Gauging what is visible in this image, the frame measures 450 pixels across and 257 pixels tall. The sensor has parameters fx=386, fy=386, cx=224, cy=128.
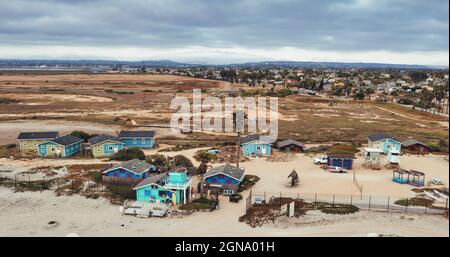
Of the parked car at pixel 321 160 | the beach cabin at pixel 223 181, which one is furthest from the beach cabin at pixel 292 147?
the beach cabin at pixel 223 181

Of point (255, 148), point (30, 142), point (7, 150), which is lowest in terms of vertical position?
point (7, 150)

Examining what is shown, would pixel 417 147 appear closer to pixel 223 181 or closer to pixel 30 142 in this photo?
pixel 223 181

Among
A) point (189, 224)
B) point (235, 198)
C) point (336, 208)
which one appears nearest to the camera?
point (189, 224)

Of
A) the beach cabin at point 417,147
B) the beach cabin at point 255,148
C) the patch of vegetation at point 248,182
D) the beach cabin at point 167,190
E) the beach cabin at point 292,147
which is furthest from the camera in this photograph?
the beach cabin at point 417,147

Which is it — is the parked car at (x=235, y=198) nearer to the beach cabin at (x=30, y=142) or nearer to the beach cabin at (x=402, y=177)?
the beach cabin at (x=402, y=177)

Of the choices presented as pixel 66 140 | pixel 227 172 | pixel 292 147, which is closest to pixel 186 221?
pixel 227 172

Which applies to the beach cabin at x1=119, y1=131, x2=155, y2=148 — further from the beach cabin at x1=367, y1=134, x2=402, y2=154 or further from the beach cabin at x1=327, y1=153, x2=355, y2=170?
the beach cabin at x1=367, y1=134, x2=402, y2=154

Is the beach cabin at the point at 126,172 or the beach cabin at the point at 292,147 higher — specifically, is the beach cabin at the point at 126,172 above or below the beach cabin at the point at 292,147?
above
